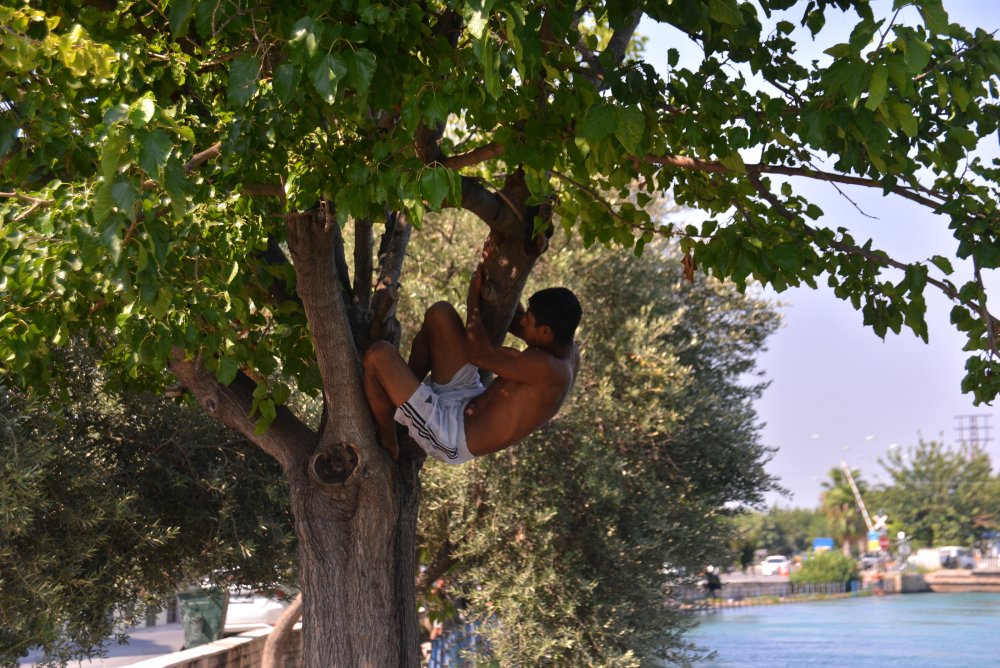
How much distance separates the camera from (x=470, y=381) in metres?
5.61

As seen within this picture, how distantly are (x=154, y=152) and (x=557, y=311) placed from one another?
8.29ft

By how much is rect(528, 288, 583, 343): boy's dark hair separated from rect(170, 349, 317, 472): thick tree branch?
1.26 metres

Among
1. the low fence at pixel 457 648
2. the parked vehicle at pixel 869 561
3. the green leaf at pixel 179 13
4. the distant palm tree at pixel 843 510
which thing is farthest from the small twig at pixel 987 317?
the distant palm tree at pixel 843 510

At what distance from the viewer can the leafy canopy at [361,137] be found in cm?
364

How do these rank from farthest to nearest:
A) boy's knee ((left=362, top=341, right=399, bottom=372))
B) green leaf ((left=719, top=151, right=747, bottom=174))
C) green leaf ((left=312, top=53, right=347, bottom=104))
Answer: boy's knee ((left=362, top=341, right=399, bottom=372))
green leaf ((left=719, top=151, right=747, bottom=174))
green leaf ((left=312, top=53, right=347, bottom=104))

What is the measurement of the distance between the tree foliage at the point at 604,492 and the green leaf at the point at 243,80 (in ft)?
22.4

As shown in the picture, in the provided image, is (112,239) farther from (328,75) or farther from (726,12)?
(726,12)

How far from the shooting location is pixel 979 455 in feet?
229

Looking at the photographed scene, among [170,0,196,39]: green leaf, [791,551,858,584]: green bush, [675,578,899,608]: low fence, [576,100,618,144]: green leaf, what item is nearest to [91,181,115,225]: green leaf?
[170,0,196,39]: green leaf

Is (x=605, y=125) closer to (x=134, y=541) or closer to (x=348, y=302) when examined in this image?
(x=348, y=302)

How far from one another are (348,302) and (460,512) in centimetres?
582

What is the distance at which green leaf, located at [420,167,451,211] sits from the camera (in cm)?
381

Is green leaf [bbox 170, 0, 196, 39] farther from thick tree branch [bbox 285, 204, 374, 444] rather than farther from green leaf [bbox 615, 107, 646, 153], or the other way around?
thick tree branch [bbox 285, 204, 374, 444]

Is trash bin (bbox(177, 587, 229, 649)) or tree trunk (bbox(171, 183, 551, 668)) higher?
tree trunk (bbox(171, 183, 551, 668))
